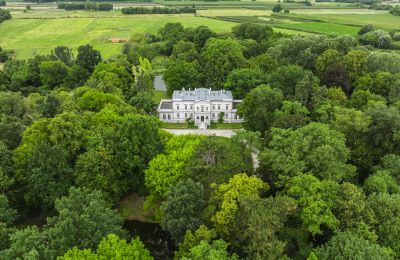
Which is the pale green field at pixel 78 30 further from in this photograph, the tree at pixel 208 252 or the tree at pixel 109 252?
the tree at pixel 208 252

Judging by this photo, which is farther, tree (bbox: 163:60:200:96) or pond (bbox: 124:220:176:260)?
tree (bbox: 163:60:200:96)

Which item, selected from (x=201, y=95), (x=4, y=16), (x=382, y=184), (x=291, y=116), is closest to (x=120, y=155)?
(x=291, y=116)

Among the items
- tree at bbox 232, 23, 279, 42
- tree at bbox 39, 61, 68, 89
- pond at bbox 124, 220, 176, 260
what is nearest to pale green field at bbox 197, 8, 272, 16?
tree at bbox 232, 23, 279, 42

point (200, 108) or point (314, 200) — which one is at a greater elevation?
point (314, 200)

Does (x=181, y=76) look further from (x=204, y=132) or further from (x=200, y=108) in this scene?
(x=204, y=132)

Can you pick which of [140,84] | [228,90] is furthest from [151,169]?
[140,84]

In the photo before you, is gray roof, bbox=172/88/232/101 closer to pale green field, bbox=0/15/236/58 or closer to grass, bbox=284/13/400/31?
pale green field, bbox=0/15/236/58

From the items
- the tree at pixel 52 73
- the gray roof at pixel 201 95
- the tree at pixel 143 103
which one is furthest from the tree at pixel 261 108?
the tree at pixel 52 73
